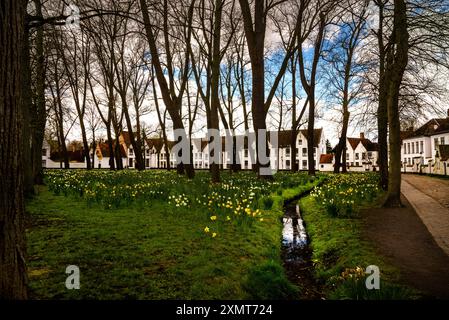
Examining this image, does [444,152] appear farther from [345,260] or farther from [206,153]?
[206,153]

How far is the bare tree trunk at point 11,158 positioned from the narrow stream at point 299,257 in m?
3.13

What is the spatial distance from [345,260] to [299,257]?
1081 mm

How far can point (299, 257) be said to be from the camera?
581 cm

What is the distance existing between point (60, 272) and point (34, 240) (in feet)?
5.61

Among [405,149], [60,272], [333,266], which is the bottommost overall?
[333,266]

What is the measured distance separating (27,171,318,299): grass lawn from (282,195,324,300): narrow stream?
26 centimetres

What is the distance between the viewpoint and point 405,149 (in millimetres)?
57719

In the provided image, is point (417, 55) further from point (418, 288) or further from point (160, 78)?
point (160, 78)

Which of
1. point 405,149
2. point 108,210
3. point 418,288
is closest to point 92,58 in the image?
point 108,210

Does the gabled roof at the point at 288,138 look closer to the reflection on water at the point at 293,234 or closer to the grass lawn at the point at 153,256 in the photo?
the reflection on water at the point at 293,234

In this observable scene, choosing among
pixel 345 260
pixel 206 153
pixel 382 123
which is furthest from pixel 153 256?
pixel 206 153

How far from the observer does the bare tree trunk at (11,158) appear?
253 cm
